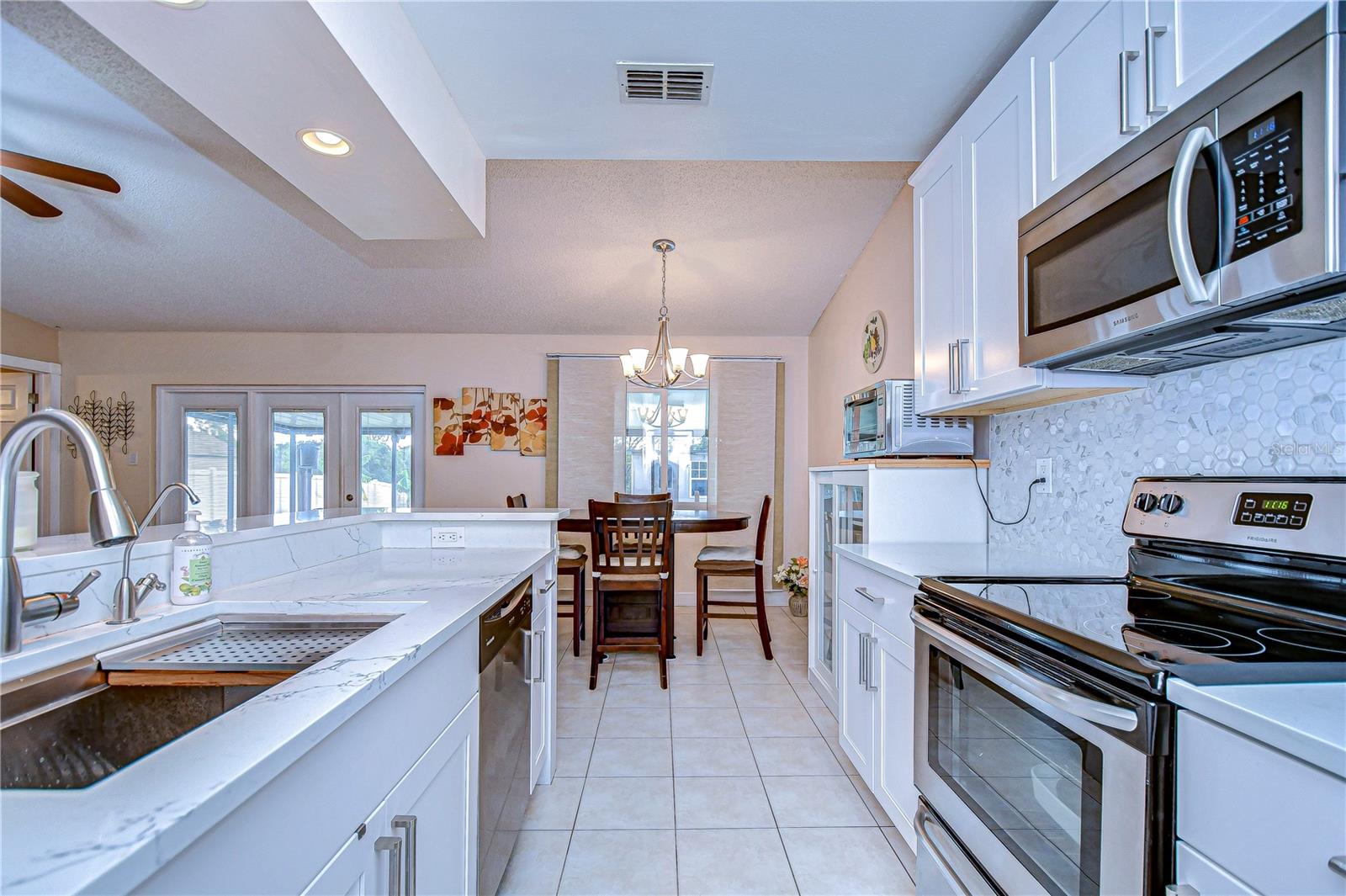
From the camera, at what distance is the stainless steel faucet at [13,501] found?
78 cm

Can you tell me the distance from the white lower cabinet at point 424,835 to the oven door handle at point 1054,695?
1047 millimetres

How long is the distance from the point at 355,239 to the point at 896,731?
13.1ft

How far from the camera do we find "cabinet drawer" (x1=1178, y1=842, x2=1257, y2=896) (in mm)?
705

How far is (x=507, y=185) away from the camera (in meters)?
3.24

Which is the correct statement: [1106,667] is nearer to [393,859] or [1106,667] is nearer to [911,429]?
[393,859]

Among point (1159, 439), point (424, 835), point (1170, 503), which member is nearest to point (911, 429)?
point (1159, 439)

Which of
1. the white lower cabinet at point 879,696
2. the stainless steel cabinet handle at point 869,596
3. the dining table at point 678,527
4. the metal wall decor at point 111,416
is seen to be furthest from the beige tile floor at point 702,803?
the metal wall decor at point 111,416

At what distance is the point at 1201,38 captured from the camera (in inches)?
39.8

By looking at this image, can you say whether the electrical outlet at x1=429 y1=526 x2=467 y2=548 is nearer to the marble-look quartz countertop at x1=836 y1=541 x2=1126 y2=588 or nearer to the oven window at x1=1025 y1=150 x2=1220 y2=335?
the marble-look quartz countertop at x1=836 y1=541 x2=1126 y2=588

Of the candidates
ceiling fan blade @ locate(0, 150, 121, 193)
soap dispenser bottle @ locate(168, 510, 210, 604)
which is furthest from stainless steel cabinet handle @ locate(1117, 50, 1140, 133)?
ceiling fan blade @ locate(0, 150, 121, 193)

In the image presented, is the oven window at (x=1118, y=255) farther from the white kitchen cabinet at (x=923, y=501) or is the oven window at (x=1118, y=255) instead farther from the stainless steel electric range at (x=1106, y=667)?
the white kitchen cabinet at (x=923, y=501)

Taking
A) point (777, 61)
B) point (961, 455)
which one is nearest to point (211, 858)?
point (777, 61)

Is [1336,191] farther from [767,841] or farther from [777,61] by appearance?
[767,841]

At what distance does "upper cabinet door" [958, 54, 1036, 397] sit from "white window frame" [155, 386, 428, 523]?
452 cm
